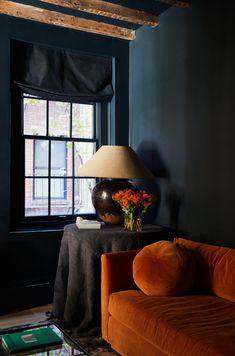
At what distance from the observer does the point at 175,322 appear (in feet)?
7.06

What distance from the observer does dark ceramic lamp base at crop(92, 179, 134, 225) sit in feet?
11.4

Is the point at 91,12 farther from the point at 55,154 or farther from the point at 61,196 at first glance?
the point at 61,196

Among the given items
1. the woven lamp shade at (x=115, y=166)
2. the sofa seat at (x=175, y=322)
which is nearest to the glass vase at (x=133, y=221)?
the woven lamp shade at (x=115, y=166)

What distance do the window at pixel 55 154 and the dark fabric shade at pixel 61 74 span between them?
14cm

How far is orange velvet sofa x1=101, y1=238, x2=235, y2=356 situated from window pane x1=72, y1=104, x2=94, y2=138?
1.79 meters

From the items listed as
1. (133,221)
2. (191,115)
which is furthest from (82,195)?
(191,115)

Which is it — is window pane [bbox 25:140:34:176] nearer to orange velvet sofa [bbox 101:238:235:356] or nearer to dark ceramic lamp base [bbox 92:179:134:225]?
dark ceramic lamp base [bbox 92:179:134:225]

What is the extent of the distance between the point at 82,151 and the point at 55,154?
326 millimetres

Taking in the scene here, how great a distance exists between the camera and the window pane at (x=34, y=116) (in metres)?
3.97

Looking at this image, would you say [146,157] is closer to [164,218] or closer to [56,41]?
[164,218]

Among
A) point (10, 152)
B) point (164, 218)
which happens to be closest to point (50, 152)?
point (10, 152)

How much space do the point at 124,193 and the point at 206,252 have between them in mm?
834

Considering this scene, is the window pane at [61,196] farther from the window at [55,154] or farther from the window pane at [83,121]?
the window pane at [83,121]

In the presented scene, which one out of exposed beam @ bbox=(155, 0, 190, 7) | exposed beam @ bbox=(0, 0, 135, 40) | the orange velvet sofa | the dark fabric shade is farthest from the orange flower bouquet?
exposed beam @ bbox=(0, 0, 135, 40)
